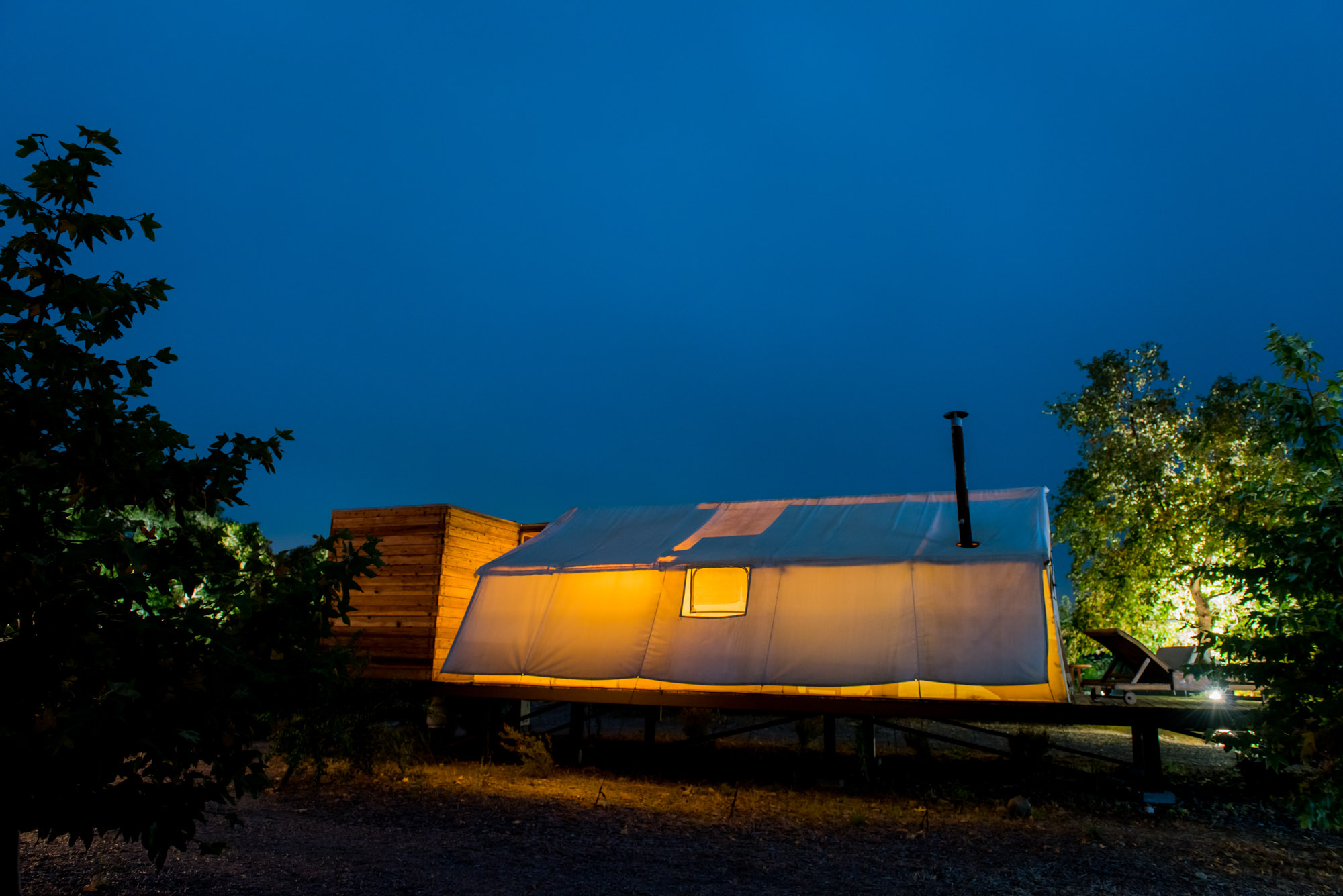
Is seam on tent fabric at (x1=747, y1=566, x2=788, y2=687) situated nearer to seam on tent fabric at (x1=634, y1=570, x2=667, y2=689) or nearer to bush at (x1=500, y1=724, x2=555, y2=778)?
seam on tent fabric at (x1=634, y1=570, x2=667, y2=689)

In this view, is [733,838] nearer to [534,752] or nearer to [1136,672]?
[534,752]

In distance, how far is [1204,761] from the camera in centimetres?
941

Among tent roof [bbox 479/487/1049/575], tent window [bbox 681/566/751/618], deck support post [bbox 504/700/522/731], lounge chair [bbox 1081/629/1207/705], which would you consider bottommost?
deck support post [bbox 504/700/522/731]

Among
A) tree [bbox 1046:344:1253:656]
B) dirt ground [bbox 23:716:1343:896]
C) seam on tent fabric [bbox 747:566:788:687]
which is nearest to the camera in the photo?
dirt ground [bbox 23:716:1343:896]

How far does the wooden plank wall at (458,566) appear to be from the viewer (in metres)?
9.64

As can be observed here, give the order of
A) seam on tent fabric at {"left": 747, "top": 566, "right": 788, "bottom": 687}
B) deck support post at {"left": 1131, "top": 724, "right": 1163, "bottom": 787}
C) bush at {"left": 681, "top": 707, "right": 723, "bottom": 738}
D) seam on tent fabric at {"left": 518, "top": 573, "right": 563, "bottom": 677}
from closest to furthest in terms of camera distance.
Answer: deck support post at {"left": 1131, "top": 724, "right": 1163, "bottom": 787} < seam on tent fabric at {"left": 747, "top": 566, "right": 788, "bottom": 687} < seam on tent fabric at {"left": 518, "top": 573, "right": 563, "bottom": 677} < bush at {"left": 681, "top": 707, "right": 723, "bottom": 738}

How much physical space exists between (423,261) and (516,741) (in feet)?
423

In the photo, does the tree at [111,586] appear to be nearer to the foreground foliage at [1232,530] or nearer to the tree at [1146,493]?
the foreground foliage at [1232,530]

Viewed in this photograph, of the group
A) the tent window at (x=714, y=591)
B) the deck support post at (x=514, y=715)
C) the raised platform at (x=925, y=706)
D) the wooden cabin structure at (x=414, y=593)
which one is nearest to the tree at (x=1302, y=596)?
the raised platform at (x=925, y=706)

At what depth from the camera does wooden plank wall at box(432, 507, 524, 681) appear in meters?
9.64

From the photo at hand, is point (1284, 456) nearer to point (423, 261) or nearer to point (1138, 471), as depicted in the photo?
point (1138, 471)

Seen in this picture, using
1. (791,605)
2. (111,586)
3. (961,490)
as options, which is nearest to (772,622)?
(791,605)

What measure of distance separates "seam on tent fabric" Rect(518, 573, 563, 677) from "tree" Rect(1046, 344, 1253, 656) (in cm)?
1121

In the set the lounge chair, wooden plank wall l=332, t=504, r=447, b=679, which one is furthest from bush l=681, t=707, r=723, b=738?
the lounge chair
